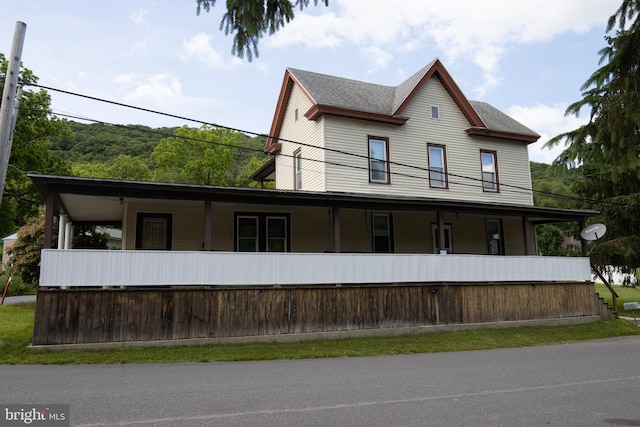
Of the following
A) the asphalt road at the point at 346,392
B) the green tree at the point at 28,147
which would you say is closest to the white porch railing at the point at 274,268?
the asphalt road at the point at 346,392

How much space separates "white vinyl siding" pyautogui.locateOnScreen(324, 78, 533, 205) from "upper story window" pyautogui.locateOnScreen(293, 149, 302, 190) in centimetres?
217

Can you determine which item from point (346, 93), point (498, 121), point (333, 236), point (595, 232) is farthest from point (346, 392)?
point (498, 121)

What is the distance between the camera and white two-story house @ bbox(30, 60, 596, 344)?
11.8m

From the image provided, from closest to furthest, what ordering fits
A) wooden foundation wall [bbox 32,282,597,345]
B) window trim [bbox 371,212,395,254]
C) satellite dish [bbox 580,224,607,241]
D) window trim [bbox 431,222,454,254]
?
wooden foundation wall [bbox 32,282,597,345]
satellite dish [bbox 580,224,607,241]
window trim [bbox 371,212,395,254]
window trim [bbox 431,222,454,254]

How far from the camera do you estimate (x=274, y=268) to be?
13.2m

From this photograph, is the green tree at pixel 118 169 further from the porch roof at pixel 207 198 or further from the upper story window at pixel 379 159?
the upper story window at pixel 379 159

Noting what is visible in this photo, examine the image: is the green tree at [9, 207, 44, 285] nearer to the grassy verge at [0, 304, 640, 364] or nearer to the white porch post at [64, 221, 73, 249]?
the white porch post at [64, 221, 73, 249]

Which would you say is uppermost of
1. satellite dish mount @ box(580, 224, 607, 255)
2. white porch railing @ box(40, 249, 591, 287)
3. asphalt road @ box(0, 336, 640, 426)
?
satellite dish mount @ box(580, 224, 607, 255)

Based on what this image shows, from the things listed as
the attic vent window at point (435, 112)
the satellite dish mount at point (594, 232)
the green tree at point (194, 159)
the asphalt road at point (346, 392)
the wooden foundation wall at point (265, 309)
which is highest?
the green tree at point (194, 159)

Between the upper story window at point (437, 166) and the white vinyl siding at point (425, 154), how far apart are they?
Answer: 0.20m

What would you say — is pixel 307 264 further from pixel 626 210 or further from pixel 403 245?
pixel 626 210

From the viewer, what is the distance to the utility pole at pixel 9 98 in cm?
914

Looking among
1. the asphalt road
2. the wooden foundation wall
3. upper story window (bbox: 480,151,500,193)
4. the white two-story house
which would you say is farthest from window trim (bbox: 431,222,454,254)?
the asphalt road

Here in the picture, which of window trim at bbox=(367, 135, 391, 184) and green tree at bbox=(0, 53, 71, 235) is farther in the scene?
green tree at bbox=(0, 53, 71, 235)
